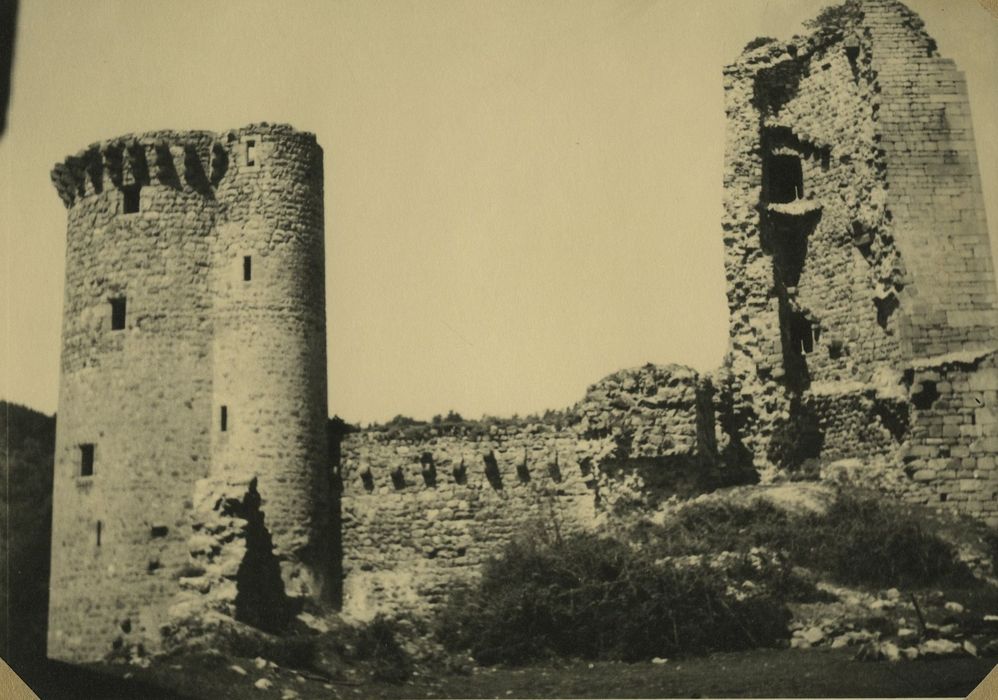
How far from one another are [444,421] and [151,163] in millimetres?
4886

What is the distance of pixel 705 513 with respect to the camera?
69.7 ft

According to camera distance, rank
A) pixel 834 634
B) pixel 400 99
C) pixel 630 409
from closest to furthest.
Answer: pixel 834 634 < pixel 400 99 < pixel 630 409

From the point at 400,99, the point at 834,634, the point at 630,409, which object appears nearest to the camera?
the point at 834,634

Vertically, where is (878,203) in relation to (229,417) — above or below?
above

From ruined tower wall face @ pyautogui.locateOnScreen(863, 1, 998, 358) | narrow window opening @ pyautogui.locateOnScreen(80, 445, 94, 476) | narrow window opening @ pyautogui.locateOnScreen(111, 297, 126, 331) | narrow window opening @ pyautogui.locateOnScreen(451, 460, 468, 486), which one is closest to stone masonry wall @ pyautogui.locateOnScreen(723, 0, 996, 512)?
ruined tower wall face @ pyautogui.locateOnScreen(863, 1, 998, 358)

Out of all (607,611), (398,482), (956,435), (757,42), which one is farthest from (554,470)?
(757,42)

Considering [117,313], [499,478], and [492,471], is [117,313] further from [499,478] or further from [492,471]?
[499,478]

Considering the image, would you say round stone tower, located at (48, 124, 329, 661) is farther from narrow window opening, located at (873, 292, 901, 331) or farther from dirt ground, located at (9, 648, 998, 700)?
narrow window opening, located at (873, 292, 901, 331)

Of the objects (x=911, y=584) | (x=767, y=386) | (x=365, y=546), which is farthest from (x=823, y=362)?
(x=365, y=546)

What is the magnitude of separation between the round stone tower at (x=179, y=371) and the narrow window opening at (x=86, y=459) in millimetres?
17

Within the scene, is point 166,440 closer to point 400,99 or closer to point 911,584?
point 400,99

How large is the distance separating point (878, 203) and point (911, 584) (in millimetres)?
5209

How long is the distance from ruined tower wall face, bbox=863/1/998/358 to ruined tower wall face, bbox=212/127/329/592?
7.17m

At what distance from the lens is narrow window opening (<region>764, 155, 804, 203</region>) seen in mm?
24312
